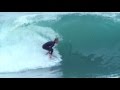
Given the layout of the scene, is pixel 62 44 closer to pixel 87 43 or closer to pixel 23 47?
pixel 87 43

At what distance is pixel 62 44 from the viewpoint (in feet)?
8.52

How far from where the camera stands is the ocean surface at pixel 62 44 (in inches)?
101

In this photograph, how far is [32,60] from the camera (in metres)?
2.58

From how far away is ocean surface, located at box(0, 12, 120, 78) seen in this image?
101 inches

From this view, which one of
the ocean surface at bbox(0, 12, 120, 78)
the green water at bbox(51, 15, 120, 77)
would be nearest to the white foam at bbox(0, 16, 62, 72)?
the ocean surface at bbox(0, 12, 120, 78)

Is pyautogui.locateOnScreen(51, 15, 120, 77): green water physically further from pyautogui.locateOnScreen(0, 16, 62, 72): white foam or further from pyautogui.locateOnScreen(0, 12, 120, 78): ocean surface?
pyautogui.locateOnScreen(0, 16, 62, 72): white foam

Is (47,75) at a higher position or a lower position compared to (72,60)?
lower

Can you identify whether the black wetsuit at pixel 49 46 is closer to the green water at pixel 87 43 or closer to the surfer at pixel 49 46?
the surfer at pixel 49 46

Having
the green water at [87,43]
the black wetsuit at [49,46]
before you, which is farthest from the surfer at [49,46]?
the green water at [87,43]

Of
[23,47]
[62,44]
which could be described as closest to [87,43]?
[62,44]
